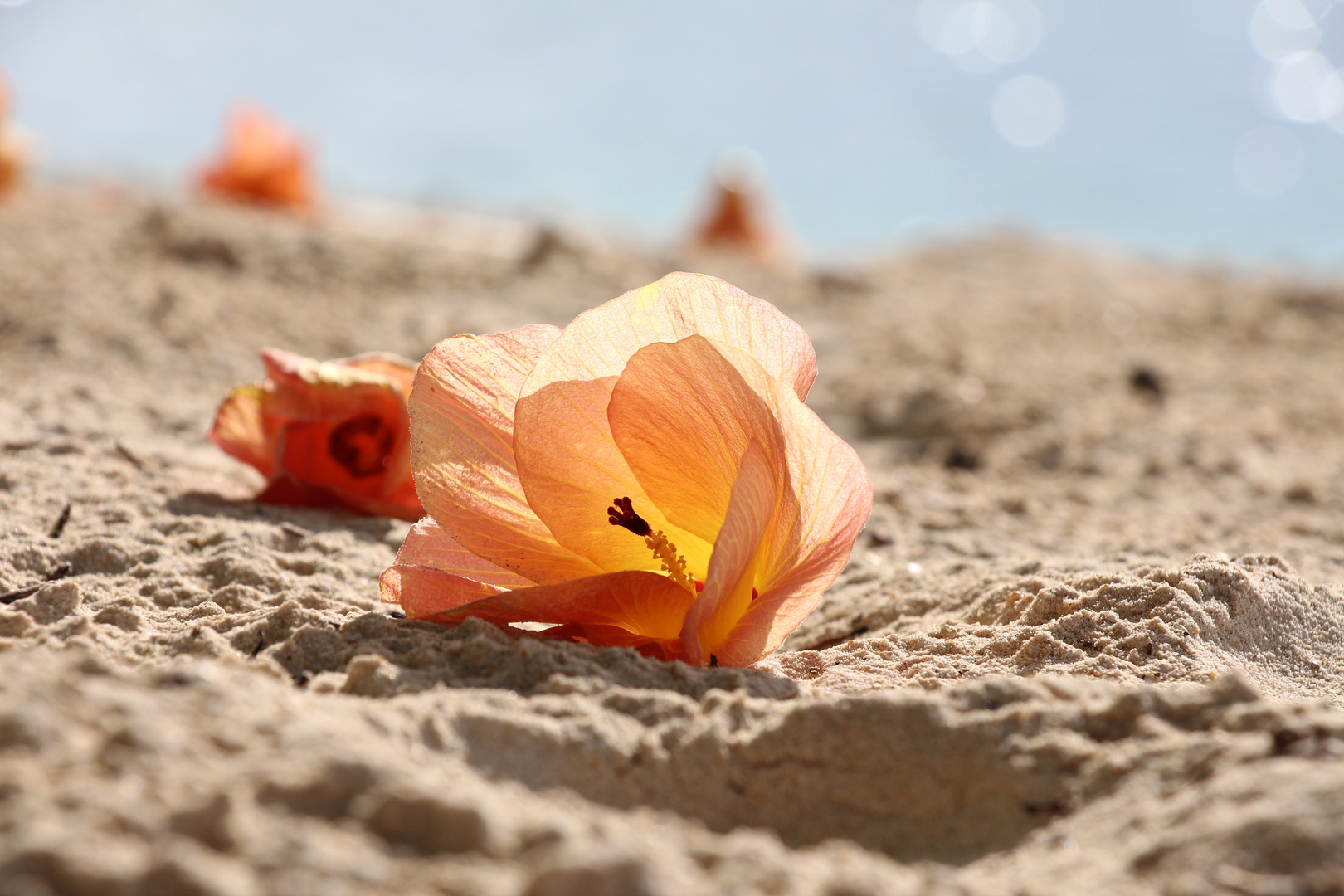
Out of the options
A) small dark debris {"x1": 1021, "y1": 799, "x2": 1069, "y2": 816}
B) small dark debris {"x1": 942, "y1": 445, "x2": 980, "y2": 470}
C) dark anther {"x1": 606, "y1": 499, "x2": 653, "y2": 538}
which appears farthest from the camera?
small dark debris {"x1": 942, "y1": 445, "x2": 980, "y2": 470}

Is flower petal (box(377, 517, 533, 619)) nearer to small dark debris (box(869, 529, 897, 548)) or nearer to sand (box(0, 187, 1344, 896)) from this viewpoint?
sand (box(0, 187, 1344, 896))

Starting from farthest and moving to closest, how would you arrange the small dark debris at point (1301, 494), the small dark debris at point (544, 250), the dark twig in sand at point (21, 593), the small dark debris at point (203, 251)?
the small dark debris at point (544, 250)
the small dark debris at point (203, 251)
the small dark debris at point (1301, 494)
the dark twig in sand at point (21, 593)

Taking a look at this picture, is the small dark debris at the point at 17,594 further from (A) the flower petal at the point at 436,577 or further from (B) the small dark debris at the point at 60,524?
(A) the flower petal at the point at 436,577

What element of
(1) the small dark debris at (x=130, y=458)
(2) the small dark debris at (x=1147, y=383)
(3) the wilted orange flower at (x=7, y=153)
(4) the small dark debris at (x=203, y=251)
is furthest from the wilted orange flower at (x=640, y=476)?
(3) the wilted orange flower at (x=7, y=153)

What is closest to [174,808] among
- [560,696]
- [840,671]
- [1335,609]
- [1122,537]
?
[560,696]

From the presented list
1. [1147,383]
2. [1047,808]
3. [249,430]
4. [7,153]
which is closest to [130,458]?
[249,430]

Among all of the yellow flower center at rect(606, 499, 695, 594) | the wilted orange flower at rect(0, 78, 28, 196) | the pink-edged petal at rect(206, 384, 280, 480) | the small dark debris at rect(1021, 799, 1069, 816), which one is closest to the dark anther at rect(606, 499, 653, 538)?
the yellow flower center at rect(606, 499, 695, 594)

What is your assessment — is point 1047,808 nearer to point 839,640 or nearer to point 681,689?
point 681,689
